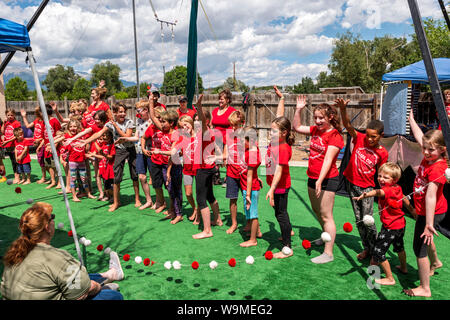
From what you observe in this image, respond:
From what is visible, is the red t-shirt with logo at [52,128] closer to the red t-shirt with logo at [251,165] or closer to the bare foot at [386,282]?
the red t-shirt with logo at [251,165]

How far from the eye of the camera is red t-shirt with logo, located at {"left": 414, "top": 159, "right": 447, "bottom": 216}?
10.1 feet

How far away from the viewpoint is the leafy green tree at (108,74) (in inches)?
3254

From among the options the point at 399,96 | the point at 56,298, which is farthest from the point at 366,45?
the point at 56,298

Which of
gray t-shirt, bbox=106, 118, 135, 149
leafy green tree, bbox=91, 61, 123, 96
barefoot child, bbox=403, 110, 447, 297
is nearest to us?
barefoot child, bbox=403, 110, 447, 297

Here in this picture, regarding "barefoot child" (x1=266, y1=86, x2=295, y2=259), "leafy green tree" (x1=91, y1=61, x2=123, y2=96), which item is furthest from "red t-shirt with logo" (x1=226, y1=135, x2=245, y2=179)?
"leafy green tree" (x1=91, y1=61, x2=123, y2=96)

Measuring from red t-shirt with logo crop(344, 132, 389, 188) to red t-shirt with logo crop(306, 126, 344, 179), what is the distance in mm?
238

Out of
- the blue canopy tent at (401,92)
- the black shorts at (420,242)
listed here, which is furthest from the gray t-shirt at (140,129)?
the blue canopy tent at (401,92)

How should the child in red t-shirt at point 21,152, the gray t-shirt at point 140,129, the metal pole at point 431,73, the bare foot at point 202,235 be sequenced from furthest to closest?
the child in red t-shirt at point 21,152 → the gray t-shirt at point 140,129 → the bare foot at point 202,235 → the metal pole at point 431,73

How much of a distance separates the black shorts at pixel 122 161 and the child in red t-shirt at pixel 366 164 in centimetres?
394

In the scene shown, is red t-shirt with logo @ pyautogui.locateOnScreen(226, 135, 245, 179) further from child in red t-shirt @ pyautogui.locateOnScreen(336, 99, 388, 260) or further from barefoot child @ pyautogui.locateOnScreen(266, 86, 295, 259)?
child in red t-shirt @ pyautogui.locateOnScreen(336, 99, 388, 260)

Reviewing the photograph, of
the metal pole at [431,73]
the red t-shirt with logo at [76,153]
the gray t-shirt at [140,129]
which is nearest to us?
the metal pole at [431,73]

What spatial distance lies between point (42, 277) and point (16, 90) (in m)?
75.3
